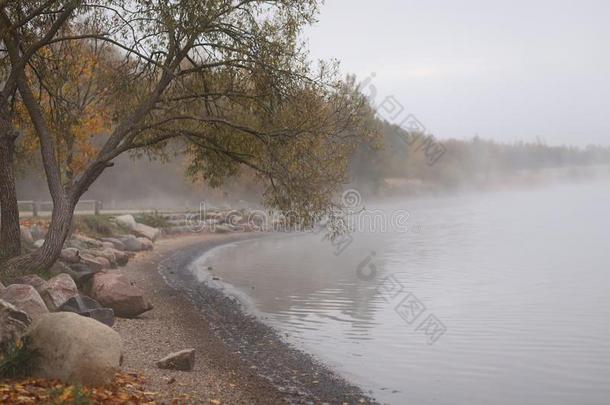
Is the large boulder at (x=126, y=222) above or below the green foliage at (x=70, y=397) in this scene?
above

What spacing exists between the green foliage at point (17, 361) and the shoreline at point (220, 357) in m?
2.07

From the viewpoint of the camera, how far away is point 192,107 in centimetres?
2216

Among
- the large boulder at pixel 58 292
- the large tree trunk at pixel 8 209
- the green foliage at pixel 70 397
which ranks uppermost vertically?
the large tree trunk at pixel 8 209

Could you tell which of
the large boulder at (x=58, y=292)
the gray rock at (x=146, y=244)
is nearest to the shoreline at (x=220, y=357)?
the large boulder at (x=58, y=292)

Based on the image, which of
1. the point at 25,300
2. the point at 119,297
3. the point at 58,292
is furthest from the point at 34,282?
the point at 25,300

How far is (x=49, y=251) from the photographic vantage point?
62.0 ft

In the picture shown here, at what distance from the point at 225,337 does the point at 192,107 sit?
8067 mm

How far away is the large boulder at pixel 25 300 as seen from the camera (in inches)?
509

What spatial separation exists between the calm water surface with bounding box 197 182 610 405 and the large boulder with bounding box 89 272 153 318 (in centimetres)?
438

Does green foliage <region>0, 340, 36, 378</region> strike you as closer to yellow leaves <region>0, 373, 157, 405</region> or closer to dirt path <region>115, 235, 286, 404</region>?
yellow leaves <region>0, 373, 157, 405</region>

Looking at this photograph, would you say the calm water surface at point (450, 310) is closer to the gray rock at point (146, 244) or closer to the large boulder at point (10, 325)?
the gray rock at point (146, 244)

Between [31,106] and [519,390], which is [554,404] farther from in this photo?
A: [31,106]

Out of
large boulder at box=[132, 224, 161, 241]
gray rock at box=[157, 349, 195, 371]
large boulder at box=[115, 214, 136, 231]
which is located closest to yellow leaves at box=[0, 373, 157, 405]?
gray rock at box=[157, 349, 195, 371]

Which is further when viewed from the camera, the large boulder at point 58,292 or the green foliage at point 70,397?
the large boulder at point 58,292
